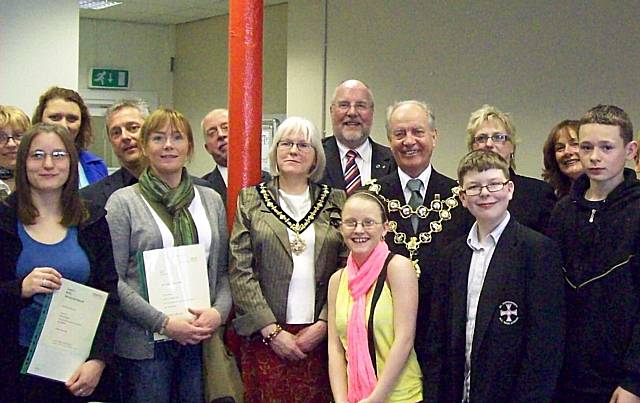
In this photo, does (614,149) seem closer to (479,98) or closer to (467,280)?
(467,280)

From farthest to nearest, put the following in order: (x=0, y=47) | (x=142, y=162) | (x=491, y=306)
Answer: (x=0, y=47) → (x=142, y=162) → (x=491, y=306)

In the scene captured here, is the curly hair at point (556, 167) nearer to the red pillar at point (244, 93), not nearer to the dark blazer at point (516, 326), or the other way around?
the dark blazer at point (516, 326)

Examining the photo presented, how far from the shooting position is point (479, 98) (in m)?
7.59

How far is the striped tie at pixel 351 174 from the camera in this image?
13.3ft

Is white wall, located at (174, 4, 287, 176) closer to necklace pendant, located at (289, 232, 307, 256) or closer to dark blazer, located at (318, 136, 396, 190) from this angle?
dark blazer, located at (318, 136, 396, 190)

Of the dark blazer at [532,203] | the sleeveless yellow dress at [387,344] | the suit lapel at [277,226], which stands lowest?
the sleeveless yellow dress at [387,344]

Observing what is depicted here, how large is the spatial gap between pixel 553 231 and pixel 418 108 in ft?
2.49

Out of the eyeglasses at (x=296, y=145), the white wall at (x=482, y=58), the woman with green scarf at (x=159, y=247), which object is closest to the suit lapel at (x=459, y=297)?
the eyeglasses at (x=296, y=145)

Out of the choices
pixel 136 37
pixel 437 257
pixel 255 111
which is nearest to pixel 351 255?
pixel 437 257

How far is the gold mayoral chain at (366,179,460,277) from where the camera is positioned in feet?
11.1

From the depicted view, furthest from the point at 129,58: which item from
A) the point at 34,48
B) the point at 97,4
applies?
the point at 34,48

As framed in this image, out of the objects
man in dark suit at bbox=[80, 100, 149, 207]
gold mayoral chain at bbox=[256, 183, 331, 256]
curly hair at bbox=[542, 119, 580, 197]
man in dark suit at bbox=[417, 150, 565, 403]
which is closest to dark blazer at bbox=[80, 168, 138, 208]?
man in dark suit at bbox=[80, 100, 149, 207]

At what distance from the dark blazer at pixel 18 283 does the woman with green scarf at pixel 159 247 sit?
0.11 meters

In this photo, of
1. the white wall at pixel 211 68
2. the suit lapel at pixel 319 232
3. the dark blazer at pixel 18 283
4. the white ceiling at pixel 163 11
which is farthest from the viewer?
the white wall at pixel 211 68
